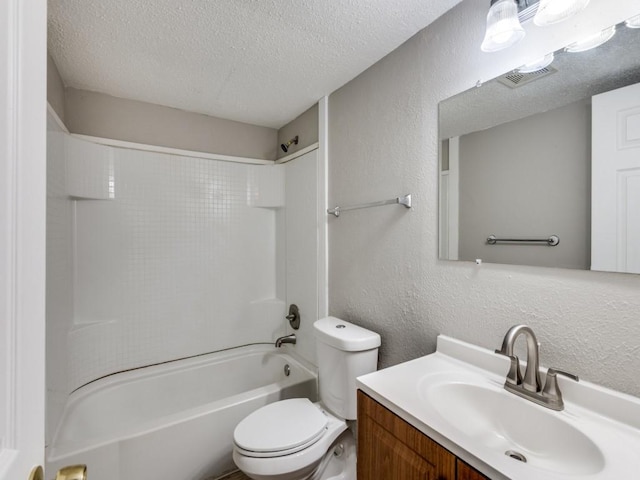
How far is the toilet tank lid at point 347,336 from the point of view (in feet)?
4.55

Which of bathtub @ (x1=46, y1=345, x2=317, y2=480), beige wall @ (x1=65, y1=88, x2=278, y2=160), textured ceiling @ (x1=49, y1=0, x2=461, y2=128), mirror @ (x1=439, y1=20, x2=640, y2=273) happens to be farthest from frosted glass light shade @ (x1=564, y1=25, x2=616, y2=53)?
beige wall @ (x1=65, y1=88, x2=278, y2=160)

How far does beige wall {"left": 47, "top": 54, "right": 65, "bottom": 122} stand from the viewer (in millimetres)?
1494

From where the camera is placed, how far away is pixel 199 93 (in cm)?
193

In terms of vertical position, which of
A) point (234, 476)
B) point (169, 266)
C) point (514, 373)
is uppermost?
point (169, 266)

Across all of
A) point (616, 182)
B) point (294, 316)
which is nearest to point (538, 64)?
point (616, 182)

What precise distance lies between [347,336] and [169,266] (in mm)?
1455

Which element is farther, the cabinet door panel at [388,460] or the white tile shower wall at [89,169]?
the white tile shower wall at [89,169]

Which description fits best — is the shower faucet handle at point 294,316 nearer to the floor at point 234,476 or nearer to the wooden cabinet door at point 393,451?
the floor at point 234,476

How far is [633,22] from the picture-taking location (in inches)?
30.6

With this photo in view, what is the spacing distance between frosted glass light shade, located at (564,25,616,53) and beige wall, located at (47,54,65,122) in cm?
217

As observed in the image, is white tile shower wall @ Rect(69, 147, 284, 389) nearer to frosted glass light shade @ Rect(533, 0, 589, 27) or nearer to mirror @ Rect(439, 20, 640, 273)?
mirror @ Rect(439, 20, 640, 273)

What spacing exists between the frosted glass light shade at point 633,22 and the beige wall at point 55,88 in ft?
7.41

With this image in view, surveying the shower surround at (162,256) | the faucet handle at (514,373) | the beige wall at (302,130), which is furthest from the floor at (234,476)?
the beige wall at (302,130)

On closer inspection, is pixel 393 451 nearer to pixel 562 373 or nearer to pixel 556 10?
pixel 562 373
